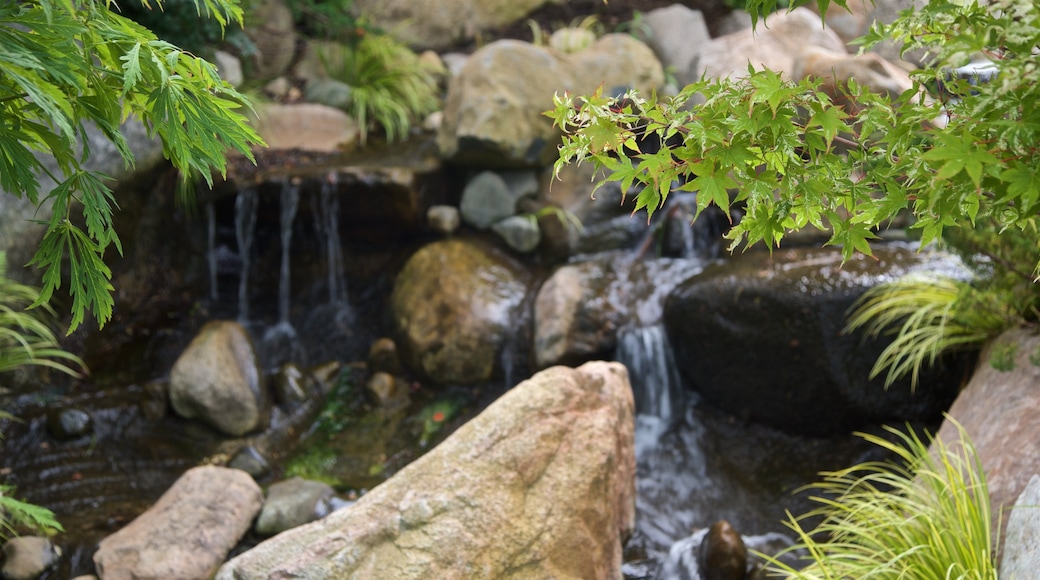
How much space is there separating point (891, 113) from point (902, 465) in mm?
4063

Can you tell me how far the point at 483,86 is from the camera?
738 cm

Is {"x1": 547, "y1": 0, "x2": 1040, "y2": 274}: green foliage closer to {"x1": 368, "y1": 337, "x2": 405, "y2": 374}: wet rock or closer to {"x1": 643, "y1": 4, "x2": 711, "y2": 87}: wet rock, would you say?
{"x1": 368, "y1": 337, "x2": 405, "y2": 374}: wet rock

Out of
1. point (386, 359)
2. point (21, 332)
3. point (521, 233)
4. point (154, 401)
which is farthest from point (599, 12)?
point (21, 332)

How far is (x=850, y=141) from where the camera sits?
1557mm

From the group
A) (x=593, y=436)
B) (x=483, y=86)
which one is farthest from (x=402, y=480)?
(x=483, y=86)

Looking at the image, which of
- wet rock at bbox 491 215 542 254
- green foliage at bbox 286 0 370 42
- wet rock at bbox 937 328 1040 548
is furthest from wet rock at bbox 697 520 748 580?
green foliage at bbox 286 0 370 42

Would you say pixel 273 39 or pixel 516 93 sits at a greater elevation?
pixel 273 39

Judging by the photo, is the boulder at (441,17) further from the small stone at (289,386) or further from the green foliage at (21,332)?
the green foliage at (21,332)

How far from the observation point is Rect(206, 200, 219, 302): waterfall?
24.6 feet

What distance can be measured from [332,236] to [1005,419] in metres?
5.87

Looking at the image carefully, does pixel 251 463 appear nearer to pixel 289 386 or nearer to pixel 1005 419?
pixel 289 386

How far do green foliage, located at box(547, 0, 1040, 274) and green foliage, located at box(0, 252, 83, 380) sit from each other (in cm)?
503

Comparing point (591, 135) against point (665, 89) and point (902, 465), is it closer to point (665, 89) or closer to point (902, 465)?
point (902, 465)

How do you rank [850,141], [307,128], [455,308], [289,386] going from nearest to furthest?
[850,141] < [289,386] < [455,308] < [307,128]
